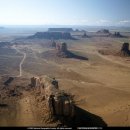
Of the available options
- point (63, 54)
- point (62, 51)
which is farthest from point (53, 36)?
point (63, 54)

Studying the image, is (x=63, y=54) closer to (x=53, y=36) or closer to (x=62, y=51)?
(x=62, y=51)

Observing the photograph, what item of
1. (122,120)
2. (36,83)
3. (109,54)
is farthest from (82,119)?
(109,54)

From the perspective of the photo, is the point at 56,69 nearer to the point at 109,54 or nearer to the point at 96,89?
the point at 96,89

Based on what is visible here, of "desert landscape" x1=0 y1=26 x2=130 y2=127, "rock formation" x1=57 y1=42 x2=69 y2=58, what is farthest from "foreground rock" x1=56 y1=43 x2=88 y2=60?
"desert landscape" x1=0 y1=26 x2=130 y2=127

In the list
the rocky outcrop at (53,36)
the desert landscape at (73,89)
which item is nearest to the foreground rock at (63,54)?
the desert landscape at (73,89)

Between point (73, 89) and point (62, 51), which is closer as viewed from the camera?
point (73, 89)

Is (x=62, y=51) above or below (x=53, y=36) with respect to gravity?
below

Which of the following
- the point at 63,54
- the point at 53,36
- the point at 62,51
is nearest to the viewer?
the point at 63,54

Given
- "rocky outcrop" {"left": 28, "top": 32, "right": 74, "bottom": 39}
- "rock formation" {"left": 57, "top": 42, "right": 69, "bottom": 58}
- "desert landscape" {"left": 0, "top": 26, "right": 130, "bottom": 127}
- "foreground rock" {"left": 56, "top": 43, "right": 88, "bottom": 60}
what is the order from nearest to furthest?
"desert landscape" {"left": 0, "top": 26, "right": 130, "bottom": 127}, "foreground rock" {"left": 56, "top": 43, "right": 88, "bottom": 60}, "rock formation" {"left": 57, "top": 42, "right": 69, "bottom": 58}, "rocky outcrop" {"left": 28, "top": 32, "right": 74, "bottom": 39}

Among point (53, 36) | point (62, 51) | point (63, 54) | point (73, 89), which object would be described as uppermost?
point (53, 36)

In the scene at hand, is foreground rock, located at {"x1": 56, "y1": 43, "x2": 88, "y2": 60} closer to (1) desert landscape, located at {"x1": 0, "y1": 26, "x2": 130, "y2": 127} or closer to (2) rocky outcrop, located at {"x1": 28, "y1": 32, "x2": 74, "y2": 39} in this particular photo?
(1) desert landscape, located at {"x1": 0, "y1": 26, "x2": 130, "y2": 127}

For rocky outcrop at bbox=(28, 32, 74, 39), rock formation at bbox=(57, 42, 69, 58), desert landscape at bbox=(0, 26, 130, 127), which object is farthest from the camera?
rocky outcrop at bbox=(28, 32, 74, 39)
